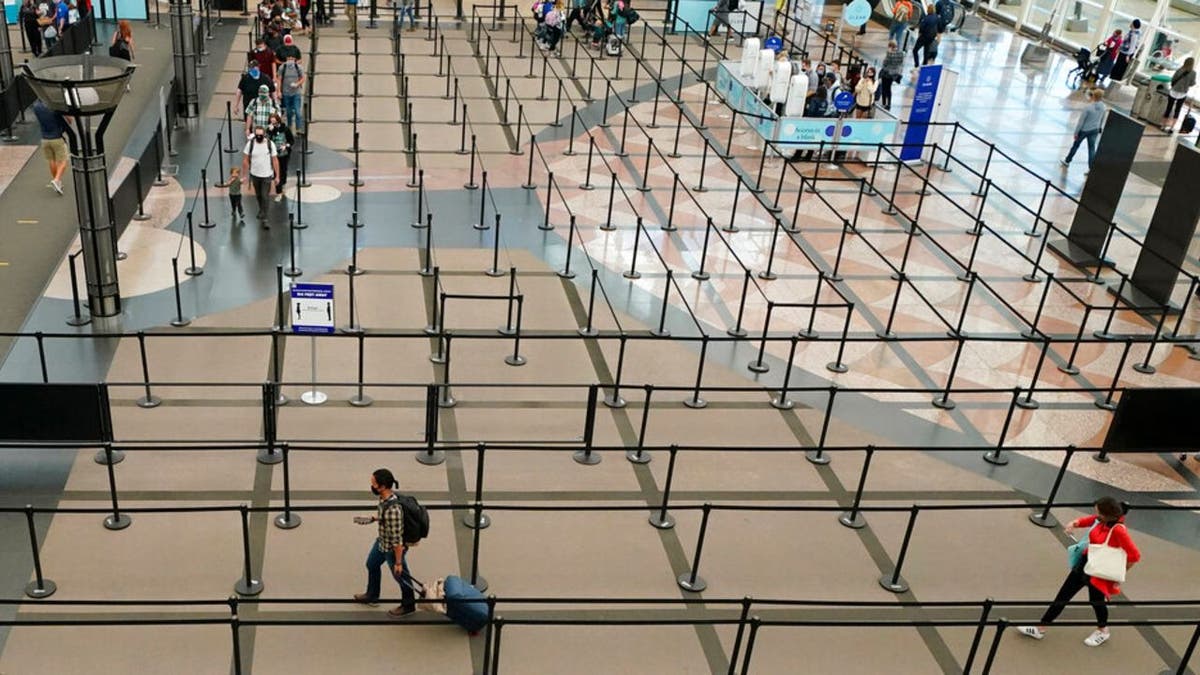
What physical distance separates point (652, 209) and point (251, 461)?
9.52 m

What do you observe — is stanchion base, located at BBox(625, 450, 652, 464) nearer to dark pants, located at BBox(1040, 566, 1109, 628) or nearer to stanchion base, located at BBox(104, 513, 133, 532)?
dark pants, located at BBox(1040, 566, 1109, 628)

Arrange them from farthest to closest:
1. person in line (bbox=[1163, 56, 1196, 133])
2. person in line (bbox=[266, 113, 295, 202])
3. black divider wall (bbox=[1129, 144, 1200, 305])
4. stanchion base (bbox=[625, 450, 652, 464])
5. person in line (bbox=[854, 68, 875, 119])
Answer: person in line (bbox=[1163, 56, 1196, 133])
person in line (bbox=[854, 68, 875, 119])
person in line (bbox=[266, 113, 295, 202])
black divider wall (bbox=[1129, 144, 1200, 305])
stanchion base (bbox=[625, 450, 652, 464])

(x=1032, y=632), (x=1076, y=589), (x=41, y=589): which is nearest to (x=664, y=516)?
(x=1032, y=632)

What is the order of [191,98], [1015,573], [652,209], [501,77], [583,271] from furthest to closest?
1. [501,77]
2. [191,98]
3. [652,209]
4. [583,271]
5. [1015,573]

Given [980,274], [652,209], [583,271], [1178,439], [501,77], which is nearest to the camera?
[1178,439]

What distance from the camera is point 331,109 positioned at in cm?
2202

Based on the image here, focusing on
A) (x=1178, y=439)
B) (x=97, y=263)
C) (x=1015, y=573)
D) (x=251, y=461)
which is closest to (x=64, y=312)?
(x=97, y=263)

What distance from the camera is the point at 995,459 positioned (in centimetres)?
1183

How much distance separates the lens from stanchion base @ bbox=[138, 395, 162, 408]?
36.9 feet

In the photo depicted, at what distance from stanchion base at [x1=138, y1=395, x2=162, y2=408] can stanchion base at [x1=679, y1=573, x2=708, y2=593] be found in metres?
5.88

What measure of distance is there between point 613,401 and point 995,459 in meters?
4.29

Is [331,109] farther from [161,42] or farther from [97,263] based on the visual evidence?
[97,263]

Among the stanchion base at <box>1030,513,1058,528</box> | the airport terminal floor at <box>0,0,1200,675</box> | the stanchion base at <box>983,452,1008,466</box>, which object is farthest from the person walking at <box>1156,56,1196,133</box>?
the stanchion base at <box>1030,513,1058,528</box>

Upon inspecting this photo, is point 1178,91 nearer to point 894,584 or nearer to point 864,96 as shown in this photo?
point 864,96
